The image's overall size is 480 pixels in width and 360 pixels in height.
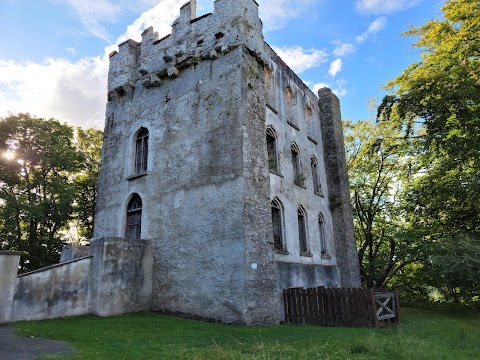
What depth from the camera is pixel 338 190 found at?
1792 cm

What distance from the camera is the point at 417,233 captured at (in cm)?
1742

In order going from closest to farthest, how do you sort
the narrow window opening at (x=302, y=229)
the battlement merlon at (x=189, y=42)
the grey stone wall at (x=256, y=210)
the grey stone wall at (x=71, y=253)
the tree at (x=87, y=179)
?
the grey stone wall at (x=256, y=210)
the battlement merlon at (x=189, y=42)
the grey stone wall at (x=71, y=253)
the narrow window opening at (x=302, y=229)
the tree at (x=87, y=179)

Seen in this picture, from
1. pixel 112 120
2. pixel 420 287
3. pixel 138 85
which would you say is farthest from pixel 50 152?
pixel 420 287

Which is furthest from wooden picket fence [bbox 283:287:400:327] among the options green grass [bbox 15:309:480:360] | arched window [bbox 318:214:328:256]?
arched window [bbox 318:214:328:256]

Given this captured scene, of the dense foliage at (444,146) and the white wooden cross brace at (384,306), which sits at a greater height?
the dense foliage at (444,146)

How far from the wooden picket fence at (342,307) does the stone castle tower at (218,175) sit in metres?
0.65

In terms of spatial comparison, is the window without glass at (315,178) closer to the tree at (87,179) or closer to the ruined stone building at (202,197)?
the ruined stone building at (202,197)

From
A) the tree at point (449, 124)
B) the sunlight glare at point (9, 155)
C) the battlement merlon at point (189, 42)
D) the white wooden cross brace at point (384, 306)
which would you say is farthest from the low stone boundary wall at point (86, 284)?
the sunlight glare at point (9, 155)

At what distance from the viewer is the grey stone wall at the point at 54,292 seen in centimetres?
894

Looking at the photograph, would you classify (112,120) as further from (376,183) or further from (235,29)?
(376,183)

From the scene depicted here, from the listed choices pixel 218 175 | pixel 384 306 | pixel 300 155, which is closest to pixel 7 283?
pixel 218 175

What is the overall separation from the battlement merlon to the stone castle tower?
0.16 ft

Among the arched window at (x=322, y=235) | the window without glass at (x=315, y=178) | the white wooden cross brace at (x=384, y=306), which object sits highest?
the window without glass at (x=315, y=178)

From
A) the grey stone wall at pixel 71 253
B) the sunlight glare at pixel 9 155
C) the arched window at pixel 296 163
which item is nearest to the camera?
the grey stone wall at pixel 71 253
